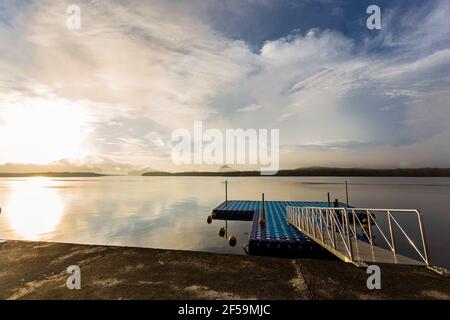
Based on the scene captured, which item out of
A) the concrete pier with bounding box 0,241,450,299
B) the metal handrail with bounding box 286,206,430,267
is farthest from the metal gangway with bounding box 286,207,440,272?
the concrete pier with bounding box 0,241,450,299

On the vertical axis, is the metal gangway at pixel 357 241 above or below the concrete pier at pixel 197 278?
below

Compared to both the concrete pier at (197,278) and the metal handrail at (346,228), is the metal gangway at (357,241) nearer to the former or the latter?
the metal handrail at (346,228)

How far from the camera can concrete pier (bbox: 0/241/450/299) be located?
2598mm

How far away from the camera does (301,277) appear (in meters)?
2.98

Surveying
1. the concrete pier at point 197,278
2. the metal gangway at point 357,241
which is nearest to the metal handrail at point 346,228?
the metal gangway at point 357,241

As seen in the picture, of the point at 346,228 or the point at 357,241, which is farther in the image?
the point at 357,241

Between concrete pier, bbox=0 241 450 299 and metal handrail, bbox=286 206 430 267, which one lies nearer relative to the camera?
concrete pier, bbox=0 241 450 299

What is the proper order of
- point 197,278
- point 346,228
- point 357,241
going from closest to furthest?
point 197,278 → point 346,228 → point 357,241

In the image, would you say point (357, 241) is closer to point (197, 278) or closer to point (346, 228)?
point (346, 228)

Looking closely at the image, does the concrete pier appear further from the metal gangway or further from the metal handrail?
the metal handrail

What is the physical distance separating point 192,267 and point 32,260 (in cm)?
269

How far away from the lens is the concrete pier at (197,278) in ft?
8.52

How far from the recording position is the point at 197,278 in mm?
3018

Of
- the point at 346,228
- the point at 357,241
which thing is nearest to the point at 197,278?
the point at 346,228
